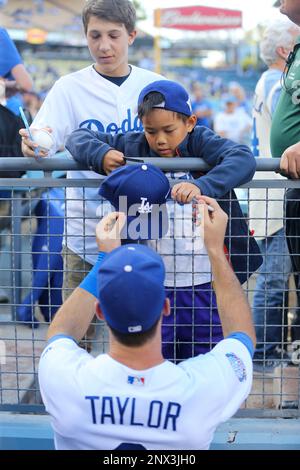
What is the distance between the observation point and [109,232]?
2.17 m

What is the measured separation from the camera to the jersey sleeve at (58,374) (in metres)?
1.85

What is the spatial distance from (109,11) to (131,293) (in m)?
1.87

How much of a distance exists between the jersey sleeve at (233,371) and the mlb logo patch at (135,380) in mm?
233

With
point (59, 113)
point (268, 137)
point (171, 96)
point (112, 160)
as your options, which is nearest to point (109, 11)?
point (59, 113)

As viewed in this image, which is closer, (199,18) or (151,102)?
(151,102)

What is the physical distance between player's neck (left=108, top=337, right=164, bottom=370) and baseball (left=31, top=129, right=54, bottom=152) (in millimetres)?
1077

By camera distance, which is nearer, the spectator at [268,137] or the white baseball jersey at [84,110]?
the white baseball jersey at [84,110]

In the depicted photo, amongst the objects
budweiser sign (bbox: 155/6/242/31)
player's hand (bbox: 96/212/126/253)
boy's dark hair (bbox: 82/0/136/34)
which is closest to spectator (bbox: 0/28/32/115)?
boy's dark hair (bbox: 82/0/136/34)

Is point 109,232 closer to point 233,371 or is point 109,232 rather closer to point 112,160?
point 112,160

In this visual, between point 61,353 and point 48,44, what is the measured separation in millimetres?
35112

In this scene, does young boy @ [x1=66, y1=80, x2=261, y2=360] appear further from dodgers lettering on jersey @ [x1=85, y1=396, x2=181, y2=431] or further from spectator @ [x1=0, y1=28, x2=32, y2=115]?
spectator @ [x1=0, y1=28, x2=32, y2=115]

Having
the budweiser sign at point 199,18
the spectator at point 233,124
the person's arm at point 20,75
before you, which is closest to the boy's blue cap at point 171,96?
the person's arm at point 20,75

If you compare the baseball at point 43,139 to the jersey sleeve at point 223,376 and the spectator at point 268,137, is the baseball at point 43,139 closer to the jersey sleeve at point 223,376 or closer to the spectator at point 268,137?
the jersey sleeve at point 223,376

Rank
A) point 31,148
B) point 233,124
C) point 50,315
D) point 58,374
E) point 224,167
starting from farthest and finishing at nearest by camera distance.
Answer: point 233,124
point 50,315
point 31,148
point 224,167
point 58,374
